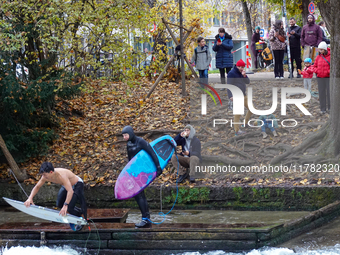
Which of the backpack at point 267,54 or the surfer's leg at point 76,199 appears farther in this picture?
the backpack at point 267,54

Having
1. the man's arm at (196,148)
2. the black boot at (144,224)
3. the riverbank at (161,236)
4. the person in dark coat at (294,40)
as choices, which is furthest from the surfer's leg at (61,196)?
the person in dark coat at (294,40)

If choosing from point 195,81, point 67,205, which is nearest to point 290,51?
point 195,81

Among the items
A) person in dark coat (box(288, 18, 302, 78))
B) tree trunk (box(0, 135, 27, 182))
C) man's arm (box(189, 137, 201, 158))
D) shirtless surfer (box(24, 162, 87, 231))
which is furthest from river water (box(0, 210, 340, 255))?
person in dark coat (box(288, 18, 302, 78))

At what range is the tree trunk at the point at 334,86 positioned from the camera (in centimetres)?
1130

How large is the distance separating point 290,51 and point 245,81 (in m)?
4.50

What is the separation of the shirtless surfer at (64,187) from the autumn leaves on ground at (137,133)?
13.5 feet

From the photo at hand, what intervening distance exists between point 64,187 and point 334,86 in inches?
289

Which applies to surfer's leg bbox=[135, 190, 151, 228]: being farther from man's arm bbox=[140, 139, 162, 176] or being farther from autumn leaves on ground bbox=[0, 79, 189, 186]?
autumn leaves on ground bbox=[0, 79, 189, 186]

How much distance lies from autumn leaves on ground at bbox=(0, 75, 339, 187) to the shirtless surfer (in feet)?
13.5

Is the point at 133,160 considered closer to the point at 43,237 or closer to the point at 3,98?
the point at 43,237

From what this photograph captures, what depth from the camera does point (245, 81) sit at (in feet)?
43.6

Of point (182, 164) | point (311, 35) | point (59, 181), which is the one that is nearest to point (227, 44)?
point (311, 35)

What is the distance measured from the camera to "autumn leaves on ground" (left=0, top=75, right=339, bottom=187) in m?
12.8

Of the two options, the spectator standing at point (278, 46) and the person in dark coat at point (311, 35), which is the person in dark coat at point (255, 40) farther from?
the person in dark coat at point (311, 35)
